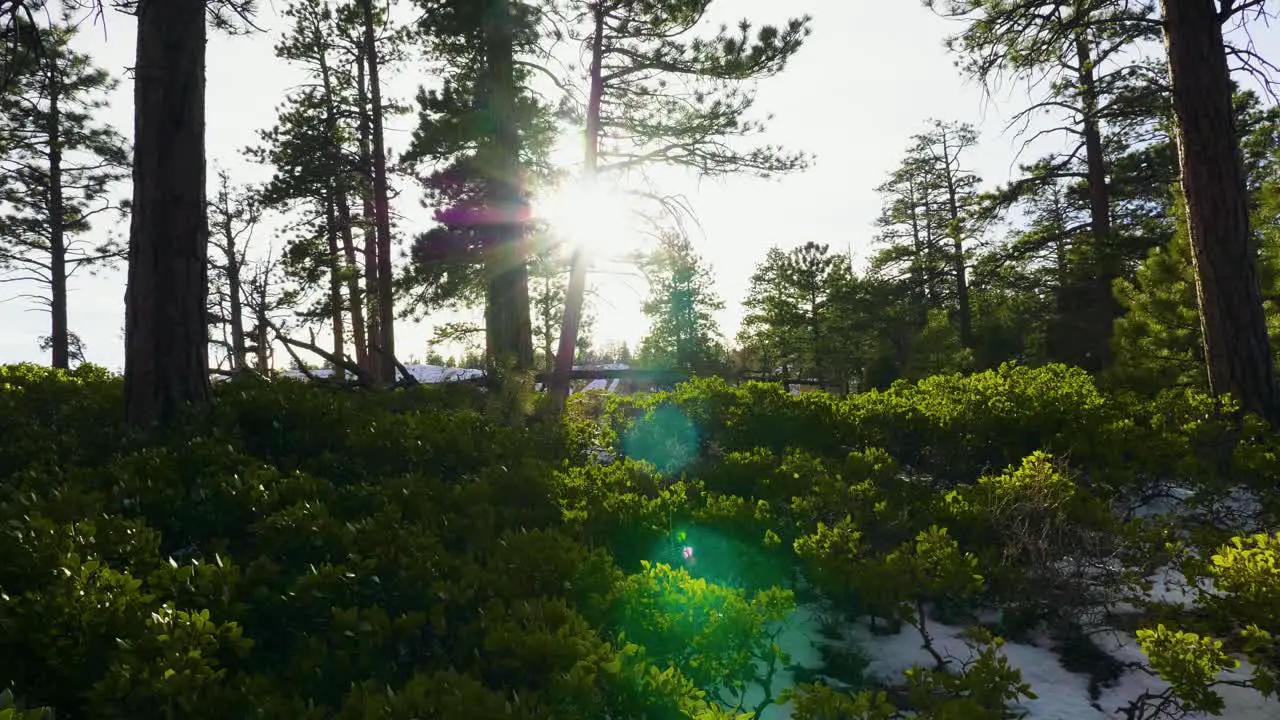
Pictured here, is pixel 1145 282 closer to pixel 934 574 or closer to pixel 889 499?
pixel 889 499

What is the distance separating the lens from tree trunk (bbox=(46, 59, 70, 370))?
19.0 metres

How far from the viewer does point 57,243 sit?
64.2 ft

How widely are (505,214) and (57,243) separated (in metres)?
16.9

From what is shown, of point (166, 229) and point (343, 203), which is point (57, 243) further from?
point (166, 229)

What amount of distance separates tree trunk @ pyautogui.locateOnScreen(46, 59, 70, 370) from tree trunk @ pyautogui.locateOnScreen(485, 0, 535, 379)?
595 inches

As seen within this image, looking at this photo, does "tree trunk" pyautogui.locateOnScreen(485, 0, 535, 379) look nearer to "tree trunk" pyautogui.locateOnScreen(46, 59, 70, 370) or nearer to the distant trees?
the distant trees

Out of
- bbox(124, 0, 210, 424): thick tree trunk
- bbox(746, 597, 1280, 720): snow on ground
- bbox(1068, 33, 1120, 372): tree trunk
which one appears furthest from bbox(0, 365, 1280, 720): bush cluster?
bbox(1068, 33, 1120, 372): tree trunk

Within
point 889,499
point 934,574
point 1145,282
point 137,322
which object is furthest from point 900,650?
point 1145,282

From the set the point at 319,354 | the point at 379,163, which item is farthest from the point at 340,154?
the point at 319,354

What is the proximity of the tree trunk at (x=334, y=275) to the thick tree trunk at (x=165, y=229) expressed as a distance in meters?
10.4

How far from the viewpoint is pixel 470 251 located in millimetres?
12336

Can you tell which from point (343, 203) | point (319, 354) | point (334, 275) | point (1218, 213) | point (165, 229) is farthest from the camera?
point (343, 203)

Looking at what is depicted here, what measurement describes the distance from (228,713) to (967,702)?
236 cm

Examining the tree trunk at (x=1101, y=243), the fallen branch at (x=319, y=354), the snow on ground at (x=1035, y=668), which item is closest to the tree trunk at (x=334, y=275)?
the fallen branch at (x=319, y=354)
